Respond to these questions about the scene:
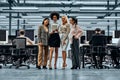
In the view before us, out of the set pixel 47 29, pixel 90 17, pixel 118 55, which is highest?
pixel 90 17

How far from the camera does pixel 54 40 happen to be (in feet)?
28.9

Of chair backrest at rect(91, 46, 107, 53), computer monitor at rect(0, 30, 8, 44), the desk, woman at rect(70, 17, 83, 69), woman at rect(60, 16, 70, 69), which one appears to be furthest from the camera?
computer monitor at rect(0, 30, 8, 44)

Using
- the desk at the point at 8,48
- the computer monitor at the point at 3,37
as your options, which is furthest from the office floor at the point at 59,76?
the computer monitor at the point at 3,37

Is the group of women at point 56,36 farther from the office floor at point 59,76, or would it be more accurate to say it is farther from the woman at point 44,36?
the office floor at point 59,76

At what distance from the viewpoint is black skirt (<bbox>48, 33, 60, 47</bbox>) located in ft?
28.7

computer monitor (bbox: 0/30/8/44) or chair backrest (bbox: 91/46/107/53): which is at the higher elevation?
computer monitor (bbox: 0/30/8/44)

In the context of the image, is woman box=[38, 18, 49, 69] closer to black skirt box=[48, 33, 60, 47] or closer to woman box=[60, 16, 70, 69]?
black skirt box=[48, 33, 60, 47]

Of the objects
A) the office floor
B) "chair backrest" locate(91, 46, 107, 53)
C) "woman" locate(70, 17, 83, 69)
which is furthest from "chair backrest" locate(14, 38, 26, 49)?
the office floor

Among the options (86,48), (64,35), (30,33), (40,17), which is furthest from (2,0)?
(64,35)

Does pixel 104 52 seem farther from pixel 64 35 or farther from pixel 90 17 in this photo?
pixel 90 17

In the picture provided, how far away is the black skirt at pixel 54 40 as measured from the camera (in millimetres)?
8734

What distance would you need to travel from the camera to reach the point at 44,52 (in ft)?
29.3

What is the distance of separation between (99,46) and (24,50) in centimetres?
213

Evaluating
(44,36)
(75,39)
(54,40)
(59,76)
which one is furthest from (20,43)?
(59,76)
